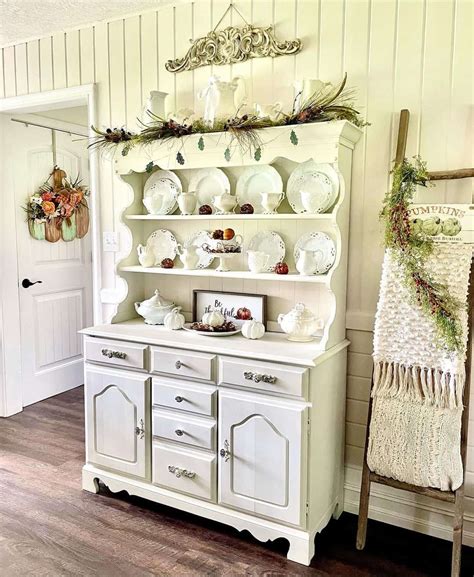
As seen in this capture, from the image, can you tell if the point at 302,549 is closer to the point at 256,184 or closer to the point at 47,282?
the point at 256,184

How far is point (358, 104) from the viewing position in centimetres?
248

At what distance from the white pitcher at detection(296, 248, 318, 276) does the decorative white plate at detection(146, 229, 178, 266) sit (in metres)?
0.85

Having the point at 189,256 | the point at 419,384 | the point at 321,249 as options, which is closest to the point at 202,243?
the point at 189,256

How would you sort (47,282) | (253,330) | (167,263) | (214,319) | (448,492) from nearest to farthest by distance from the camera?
1. (448,492)
2. (253,330)
3. (214,319)
4. (167,263)
5. (47,282)

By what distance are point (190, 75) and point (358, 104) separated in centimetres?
98

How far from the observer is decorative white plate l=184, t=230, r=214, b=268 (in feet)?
9.45

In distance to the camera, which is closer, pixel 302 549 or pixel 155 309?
pixel 302 549

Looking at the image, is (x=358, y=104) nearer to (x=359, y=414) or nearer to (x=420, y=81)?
(x=420, y=81)

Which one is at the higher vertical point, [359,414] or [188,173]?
[188,173]

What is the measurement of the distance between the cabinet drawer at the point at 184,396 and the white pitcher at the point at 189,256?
625mm

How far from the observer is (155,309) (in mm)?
2873

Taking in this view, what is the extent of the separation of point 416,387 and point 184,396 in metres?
1.06

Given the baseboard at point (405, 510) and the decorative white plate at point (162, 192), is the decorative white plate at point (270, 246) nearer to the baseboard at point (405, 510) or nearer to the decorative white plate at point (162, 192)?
the decorative white plate at point (162, 192)

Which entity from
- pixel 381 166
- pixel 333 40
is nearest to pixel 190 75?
pixel 333 40
